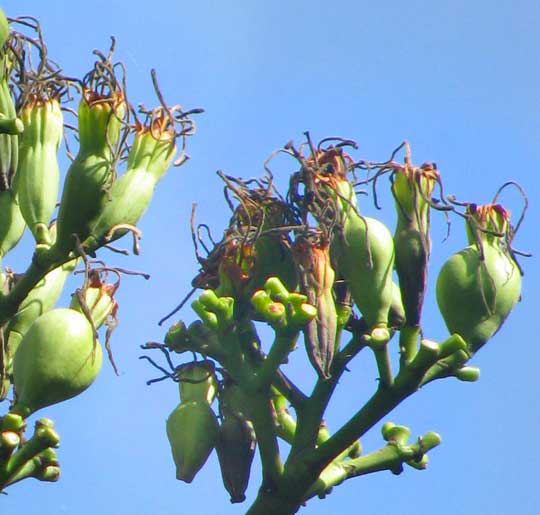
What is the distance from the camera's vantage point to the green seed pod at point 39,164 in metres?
3.50

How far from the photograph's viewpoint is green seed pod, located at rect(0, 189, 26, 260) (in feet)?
11.8

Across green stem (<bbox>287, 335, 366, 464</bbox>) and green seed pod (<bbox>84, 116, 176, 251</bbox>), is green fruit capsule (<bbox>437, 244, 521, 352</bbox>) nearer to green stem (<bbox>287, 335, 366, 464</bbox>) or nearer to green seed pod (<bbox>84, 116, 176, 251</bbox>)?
green stem (<bbox>287, 335, 366, 464</bbox>)

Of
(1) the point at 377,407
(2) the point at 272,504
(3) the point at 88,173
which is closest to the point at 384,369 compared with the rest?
(1) the point at 377,407

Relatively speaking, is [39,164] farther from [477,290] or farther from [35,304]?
[477,290]

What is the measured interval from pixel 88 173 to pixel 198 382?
73 cm

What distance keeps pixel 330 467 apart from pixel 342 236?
2.23 feet

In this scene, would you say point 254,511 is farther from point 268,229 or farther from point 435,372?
point 268,229

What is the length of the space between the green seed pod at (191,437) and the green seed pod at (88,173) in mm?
628

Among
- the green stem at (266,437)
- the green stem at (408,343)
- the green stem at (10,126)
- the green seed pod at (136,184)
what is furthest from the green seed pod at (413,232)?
the green stem at (10,126)

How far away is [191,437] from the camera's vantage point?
11.5 feet

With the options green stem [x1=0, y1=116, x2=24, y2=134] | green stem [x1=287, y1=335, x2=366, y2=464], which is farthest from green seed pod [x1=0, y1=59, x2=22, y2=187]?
green stem [x1=287, y1=335, x2=366, y2=464]

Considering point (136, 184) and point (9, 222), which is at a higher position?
point (136, 184)

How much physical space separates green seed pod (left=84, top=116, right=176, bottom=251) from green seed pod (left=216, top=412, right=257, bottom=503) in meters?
0.66

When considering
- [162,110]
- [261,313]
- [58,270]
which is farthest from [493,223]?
[58,270]
